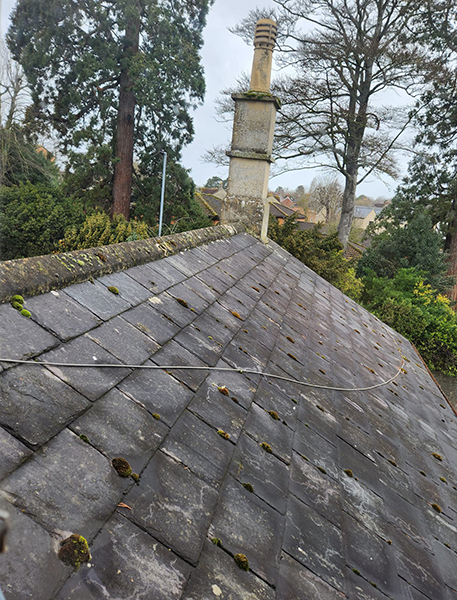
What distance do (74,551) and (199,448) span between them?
781 mm

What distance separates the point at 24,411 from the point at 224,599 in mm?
895

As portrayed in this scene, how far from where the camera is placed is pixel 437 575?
2.12m

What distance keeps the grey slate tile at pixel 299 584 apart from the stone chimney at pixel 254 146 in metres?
6.27

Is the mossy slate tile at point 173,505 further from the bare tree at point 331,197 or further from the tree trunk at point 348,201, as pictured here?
the bare tree at point 331,197

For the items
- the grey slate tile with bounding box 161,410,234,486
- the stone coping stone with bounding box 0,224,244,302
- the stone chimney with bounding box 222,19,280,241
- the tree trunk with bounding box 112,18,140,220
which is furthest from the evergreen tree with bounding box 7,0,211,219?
the grey slate tile with bounding box 161,410,234,486

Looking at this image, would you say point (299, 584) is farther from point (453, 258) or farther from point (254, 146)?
point (453, 258)

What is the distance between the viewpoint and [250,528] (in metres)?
1.65

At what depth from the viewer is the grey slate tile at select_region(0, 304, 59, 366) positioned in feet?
5.78

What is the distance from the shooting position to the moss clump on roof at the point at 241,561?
1.46 meters

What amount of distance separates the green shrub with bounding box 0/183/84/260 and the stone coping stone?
16210 millimetres

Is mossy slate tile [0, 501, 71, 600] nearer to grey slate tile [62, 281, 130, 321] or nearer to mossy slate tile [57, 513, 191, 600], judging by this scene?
mossy slate tile [57, 513, 191, 600]

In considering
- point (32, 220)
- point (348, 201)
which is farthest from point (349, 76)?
point (32, 220)

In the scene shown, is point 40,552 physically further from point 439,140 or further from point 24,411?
point 439,140

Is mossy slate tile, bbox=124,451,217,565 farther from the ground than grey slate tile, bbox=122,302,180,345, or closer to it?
closer to it
